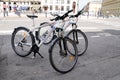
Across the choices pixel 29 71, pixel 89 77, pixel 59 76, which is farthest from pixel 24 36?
pixel 89 77

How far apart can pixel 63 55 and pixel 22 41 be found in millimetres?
1451

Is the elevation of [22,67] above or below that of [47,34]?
below

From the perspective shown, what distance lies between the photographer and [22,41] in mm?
5762

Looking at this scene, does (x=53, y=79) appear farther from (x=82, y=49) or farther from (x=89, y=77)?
(x=82, y=49)

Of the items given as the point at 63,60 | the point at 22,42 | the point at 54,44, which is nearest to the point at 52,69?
the point at 63,60

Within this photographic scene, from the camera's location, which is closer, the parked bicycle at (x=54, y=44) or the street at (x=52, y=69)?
the street at (x=52, y=69)

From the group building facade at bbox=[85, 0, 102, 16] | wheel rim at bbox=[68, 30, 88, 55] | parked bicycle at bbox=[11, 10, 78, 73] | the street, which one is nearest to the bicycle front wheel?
parked bicycle at bbox=[11, 10, 78, 73]

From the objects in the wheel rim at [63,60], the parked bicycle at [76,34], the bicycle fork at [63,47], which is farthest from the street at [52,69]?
the bicycle fork at [63,47]

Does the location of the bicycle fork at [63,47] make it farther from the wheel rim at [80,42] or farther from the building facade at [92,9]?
the building facade at [92,9]

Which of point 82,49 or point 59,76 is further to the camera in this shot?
point 82,49

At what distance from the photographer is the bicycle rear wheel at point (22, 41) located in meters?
5.56

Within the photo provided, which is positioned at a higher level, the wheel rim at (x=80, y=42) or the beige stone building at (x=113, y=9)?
the beige stone building at (x=113, y=9)

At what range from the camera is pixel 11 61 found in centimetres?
538

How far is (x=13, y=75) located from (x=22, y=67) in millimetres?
538
